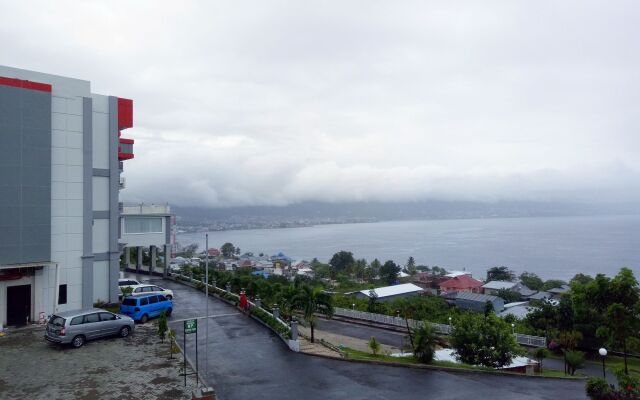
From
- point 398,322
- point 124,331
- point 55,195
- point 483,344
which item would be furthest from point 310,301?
point 55,195

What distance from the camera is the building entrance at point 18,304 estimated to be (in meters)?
20.6

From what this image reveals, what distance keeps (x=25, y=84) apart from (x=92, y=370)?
14.3 m

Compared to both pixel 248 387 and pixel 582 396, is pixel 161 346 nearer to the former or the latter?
pixel 248 387

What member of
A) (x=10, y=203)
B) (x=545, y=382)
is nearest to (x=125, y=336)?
(x=10, y=203)

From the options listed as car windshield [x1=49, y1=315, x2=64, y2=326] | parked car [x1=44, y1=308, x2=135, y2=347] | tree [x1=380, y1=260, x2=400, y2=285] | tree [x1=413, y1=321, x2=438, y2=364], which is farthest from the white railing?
tree [x1=380, y1=260, x2=400, y2=285]

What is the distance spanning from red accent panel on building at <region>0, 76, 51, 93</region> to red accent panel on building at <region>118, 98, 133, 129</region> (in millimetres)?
4455

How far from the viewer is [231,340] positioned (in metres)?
18.7

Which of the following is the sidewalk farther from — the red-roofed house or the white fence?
the red-roofed house

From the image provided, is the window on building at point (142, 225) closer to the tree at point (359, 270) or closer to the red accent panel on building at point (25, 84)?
the red accent panel on building at point (25, 84)

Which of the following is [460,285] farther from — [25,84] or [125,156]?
[25,84]

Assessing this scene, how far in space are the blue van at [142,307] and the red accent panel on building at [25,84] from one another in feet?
35.4

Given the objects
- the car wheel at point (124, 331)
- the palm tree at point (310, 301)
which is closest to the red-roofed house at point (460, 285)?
the palm tree at point (310, 301)

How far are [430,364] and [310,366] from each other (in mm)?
4228

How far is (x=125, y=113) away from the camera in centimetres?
2625
